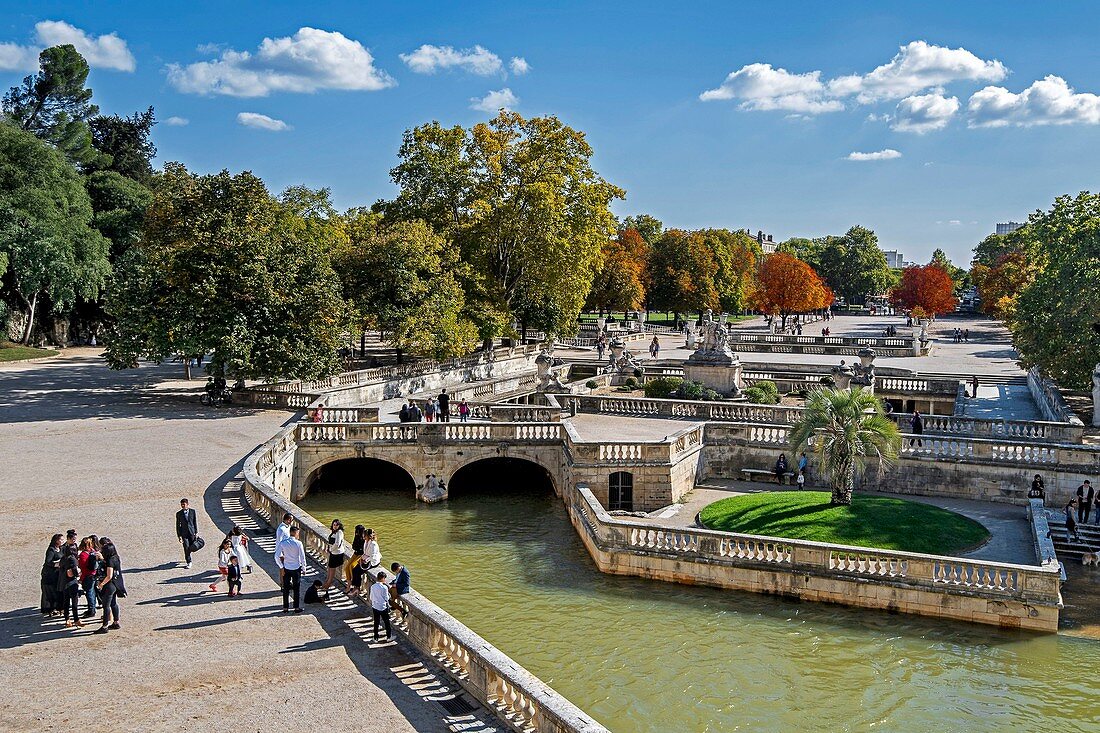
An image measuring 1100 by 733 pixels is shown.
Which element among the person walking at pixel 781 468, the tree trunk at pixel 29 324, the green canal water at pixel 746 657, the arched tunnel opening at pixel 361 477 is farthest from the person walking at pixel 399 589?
the tree trunk at pixel 29 324

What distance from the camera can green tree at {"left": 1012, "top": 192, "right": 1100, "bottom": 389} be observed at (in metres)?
32.3

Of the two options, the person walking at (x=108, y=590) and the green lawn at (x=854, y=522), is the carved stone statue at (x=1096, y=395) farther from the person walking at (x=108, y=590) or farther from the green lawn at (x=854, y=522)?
the person walking at (x=108, y=590)

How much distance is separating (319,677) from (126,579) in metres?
5.67

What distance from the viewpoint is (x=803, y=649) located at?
17344mm

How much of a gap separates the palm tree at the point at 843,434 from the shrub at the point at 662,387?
14.2 meters

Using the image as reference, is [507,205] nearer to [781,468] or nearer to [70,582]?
[781,468]

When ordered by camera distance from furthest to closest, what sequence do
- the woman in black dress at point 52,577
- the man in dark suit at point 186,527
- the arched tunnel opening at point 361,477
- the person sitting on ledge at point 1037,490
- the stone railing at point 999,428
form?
1. the arched tunnel opening at point 361,477
2. the stone railing at point 999,428
3. the person sitting on ledge at point 1037,490
4. the man in dark suit at point 186,527
5. the woman in black dress at point 52,577

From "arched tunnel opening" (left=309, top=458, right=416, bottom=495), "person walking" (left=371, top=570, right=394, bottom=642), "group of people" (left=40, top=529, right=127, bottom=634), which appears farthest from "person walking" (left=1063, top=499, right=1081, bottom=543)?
"group of people" (left=40, top=529, right=127, bottom=634)

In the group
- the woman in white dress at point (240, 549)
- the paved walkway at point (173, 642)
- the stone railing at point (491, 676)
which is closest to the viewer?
the stone railing at point (491, 676)

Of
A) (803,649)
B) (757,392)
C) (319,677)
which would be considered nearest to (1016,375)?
Result: (757,392)

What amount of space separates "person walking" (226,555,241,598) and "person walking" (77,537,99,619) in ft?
6.61

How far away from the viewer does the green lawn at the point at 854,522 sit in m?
20.6

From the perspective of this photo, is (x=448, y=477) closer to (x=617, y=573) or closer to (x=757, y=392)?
(x=617, y=573)

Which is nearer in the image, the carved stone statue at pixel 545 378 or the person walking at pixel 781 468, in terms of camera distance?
the person walking at pixel 781 468
